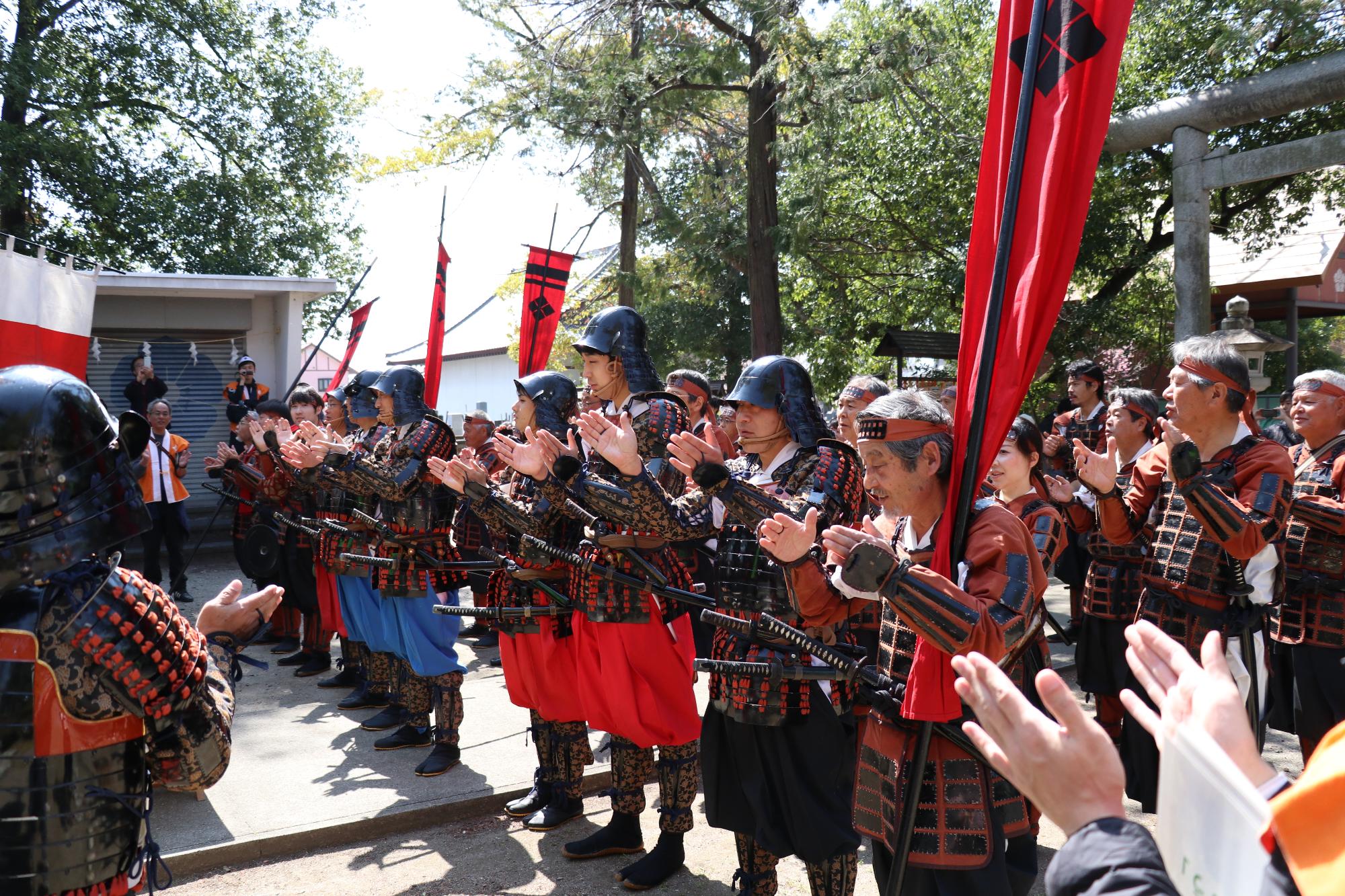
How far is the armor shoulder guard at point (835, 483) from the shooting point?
11.5 ft

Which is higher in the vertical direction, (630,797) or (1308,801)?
(1308,801)

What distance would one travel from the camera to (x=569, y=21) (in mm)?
13109

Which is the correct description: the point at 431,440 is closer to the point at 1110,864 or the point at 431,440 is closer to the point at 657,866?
the point at 657,866

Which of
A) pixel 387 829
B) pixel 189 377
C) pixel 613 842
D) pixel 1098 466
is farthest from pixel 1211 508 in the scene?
pixel 189 377

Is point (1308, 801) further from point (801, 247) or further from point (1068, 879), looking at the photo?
point (801, 247)

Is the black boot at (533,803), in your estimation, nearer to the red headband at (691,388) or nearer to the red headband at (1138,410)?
the red headband at (691,388)

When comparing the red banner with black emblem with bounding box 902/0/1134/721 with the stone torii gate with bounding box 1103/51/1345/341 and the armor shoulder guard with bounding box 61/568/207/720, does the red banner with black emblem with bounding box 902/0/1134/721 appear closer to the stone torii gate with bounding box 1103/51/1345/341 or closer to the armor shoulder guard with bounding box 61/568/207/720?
the armor shoulder guard with bounding box 61/568/207/720

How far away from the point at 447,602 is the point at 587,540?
1950mm

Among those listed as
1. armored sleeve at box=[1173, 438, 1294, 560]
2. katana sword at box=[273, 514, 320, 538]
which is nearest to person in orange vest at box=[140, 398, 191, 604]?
katana sword at box=[273, 514, 320, 538]

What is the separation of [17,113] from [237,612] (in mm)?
15997

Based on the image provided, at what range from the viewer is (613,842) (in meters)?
4.52

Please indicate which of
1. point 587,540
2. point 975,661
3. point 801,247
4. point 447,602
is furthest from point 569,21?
point 975,661

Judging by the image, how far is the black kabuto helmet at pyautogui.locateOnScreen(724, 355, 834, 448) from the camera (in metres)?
3.75

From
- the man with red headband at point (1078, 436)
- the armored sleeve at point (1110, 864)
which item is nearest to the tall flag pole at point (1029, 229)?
the armored sleeve at point (1110, 864)
